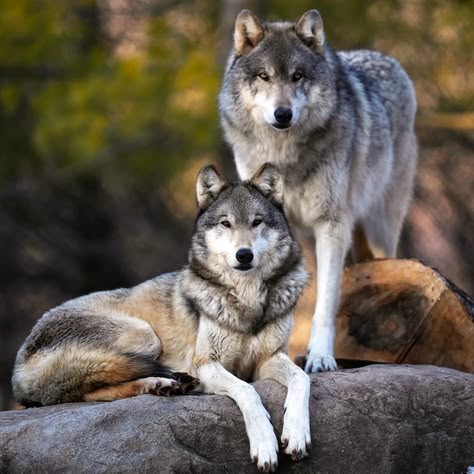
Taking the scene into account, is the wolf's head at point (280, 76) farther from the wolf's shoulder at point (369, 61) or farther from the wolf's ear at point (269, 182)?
the wolf's shoulder at point (369, 61)

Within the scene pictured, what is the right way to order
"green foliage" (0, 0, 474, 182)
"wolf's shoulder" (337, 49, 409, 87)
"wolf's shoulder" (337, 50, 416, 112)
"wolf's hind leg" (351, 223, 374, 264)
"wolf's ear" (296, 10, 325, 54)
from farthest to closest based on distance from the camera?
"green foliage" (0, 0, 474, 182)
"wolf's hind leg" (351, 223, 374, 264)
"wolf's shoulder" (337, 49, 409, 87)
"wolf's shoulder" (337, 50, 416, 112)
"wolf's ear" (296, 10, 325, 54)

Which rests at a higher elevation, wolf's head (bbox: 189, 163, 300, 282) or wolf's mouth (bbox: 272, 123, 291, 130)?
wolf's mouth (bbox: 272, 123, 291, 130)

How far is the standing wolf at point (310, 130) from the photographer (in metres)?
6.91

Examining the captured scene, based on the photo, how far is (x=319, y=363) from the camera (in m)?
6.71

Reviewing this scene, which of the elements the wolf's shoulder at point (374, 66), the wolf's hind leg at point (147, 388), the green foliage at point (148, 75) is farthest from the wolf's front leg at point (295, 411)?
the green foliage at point (148, 75)

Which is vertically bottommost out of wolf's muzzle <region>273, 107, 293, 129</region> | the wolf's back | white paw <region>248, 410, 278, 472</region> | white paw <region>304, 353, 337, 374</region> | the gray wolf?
white paw <region>304, 353, 337, 374</region>

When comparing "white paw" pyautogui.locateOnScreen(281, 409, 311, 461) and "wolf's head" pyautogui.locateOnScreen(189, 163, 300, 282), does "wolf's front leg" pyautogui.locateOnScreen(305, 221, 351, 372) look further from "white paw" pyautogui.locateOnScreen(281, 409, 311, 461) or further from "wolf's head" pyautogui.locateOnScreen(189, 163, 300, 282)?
"white paw" pyautogui.locateOnScreen(281, 409, 311, 461)

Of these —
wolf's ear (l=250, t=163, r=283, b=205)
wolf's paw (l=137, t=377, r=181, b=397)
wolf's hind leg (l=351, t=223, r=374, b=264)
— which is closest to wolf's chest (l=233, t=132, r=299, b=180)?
wolf's ear (l=250, t=163, r=283, b=205)

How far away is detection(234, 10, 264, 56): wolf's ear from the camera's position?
23.5ft

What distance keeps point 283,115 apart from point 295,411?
7.54 feet

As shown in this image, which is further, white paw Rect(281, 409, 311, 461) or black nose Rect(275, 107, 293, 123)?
black nose Rect(275, 107, 293, 123)

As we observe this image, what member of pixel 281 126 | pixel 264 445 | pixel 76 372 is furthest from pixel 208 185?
pixel 264 445

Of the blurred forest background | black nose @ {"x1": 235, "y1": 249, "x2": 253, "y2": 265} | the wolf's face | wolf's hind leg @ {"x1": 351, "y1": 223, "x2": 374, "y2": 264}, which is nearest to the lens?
black nose @ {"x1": 235, "y1": 249, "x2": 253, "y2": 265}

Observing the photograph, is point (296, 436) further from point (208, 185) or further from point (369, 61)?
point (369, 61)
